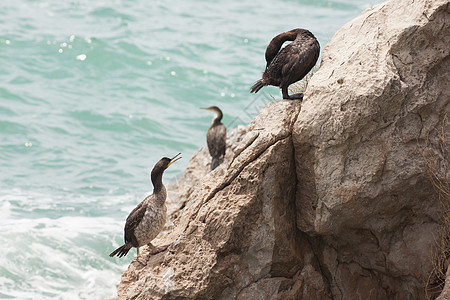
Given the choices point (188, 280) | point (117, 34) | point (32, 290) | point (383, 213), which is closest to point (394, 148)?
point (383, 213)

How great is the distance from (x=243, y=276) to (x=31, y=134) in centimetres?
1007

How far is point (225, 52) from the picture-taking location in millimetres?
18844

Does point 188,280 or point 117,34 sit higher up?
point 188,280

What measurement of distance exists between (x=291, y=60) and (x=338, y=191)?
138 cm

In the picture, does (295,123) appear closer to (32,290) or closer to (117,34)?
(32,290)

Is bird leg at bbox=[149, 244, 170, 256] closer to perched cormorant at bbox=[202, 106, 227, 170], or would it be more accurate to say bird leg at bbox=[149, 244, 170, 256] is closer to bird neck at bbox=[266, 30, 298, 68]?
bird neck at bbox=[266, 30, 298, 68]

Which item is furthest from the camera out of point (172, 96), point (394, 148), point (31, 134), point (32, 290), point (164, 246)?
point (172, 96)

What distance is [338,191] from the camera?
5059 millimetres

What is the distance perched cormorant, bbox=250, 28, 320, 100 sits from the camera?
18.7 ft

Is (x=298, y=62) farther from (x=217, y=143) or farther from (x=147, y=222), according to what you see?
(x=217, y=143)

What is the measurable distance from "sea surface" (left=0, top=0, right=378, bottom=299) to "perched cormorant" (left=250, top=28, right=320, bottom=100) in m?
2.98

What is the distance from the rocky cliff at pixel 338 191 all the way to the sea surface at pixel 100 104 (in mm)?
3717

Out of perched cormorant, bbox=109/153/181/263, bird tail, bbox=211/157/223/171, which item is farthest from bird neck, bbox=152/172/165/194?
bird tail, bbox=211/157/223/171

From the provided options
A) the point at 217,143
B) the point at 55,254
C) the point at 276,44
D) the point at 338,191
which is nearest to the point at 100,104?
the point at 55,254
